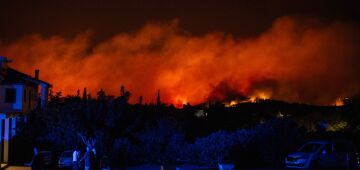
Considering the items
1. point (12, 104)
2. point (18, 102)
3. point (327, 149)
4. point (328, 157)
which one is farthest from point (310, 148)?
point (12, 104)

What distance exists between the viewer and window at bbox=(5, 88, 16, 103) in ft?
121

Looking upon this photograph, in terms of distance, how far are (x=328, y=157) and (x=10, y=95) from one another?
24.2 metres

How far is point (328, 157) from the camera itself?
82.9 feet

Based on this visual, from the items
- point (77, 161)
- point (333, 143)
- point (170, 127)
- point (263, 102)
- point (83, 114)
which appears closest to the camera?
point (77, 161)

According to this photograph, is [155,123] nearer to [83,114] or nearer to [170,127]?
[170,127]

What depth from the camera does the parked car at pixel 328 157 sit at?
82.9 feet

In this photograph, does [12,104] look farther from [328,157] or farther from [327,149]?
[328,157]

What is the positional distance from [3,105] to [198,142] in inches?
612

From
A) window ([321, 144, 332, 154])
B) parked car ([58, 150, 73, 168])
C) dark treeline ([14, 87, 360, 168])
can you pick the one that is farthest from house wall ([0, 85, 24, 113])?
window ([321, 144, 332, 154])

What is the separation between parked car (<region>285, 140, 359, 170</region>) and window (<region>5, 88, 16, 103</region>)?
72.5 feet

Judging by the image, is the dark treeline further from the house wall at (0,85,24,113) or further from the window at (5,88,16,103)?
the window at (5,88,16,103)

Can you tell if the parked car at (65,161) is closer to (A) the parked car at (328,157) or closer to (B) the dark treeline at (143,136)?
(B) the dark treeline at (143,136)

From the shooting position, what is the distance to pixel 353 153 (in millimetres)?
25672

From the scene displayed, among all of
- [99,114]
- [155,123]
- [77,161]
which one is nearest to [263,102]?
[155,123]
